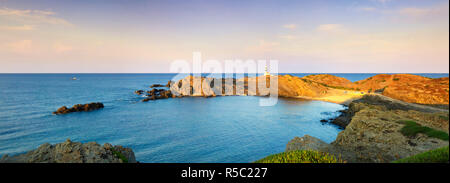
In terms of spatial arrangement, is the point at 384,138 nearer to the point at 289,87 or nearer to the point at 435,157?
the point at 435,157

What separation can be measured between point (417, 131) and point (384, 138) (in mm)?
3892

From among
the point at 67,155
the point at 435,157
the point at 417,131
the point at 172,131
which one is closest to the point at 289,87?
the point at 172,131

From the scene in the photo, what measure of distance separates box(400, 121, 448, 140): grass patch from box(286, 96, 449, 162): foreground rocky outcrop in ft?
0.52

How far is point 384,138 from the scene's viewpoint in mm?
15148

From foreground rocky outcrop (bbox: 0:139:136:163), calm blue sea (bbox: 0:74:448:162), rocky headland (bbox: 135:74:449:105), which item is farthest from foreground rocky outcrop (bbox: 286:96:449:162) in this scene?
rocky headland (bbox: 135:74:449:105)

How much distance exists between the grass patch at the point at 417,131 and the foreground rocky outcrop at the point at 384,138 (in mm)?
157

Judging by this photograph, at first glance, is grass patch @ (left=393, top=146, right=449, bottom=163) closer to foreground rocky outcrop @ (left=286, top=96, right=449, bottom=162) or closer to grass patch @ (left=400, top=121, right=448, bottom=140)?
foreground rocky outcrop @ (left=286, top=96, right=449, bottom=162)

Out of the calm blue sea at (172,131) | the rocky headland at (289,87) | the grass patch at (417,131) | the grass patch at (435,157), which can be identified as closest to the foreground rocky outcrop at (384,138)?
the grass patch at (417,131)

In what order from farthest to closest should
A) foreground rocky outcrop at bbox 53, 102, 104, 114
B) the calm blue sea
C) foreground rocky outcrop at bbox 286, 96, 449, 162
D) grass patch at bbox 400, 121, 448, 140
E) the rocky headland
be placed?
the rocky headland < foreground rocky outcrop at bbox 53, 102, 104, 114 < the calm blue sea < foreground rocky outcrop at bbox 286, 96, 449, 162 < grass patch at bbox 400, 121, 448, 140

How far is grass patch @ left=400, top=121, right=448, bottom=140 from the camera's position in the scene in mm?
8600

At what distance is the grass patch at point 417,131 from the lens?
860 centimetres

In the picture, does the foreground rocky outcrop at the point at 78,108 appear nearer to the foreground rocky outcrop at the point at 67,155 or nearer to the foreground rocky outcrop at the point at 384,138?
the foreground rocky outcrop at the point at 67,155
